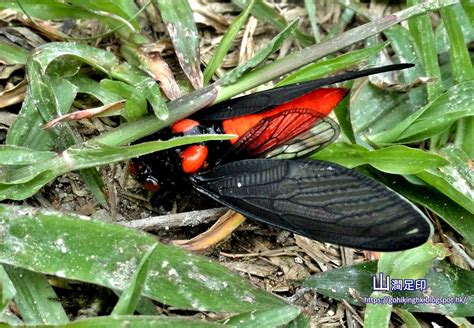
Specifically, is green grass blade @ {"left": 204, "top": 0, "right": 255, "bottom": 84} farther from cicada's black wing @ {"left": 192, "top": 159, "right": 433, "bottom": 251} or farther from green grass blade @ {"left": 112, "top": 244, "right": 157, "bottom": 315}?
green grass blade @ {"left": 112, "top": 244, "right": 157, "bottom": 315}

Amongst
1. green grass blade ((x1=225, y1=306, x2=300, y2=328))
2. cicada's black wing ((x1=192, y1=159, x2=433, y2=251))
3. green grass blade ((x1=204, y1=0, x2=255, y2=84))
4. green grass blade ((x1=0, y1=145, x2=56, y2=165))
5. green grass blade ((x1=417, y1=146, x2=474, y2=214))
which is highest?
green grass blade ((x1=204, y1=0, x2=255, y2=84))

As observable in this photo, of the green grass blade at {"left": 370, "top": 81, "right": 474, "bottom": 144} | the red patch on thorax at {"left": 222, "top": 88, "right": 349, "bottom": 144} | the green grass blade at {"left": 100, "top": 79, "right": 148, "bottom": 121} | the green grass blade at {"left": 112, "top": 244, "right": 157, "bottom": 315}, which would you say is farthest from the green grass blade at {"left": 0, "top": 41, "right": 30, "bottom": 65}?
the green grass blade at {"left": 370, "top": 81, "right": 474, "bottom": 144}

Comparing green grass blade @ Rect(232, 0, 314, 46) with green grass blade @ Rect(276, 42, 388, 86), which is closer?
green grass blade @ Rect(276, 42, 388, 86)

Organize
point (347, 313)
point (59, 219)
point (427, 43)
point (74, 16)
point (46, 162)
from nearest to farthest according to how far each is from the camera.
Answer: point (59, 219) < point (46, 162) < point (347, 313) < point (74, 16) < point (427, 43)

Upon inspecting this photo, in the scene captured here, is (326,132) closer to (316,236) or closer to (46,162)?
(316,236)

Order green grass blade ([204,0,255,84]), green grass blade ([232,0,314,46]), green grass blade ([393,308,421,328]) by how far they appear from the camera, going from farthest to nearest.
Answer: green grass blade ([232,0,314,46]) → green grass blade ([204,0,255,84]) → green grass blade ([393,308,421,328])

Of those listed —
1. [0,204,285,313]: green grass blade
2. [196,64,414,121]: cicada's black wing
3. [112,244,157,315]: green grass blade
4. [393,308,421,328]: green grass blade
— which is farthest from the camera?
[196,64,414,121]: cicada's black wing

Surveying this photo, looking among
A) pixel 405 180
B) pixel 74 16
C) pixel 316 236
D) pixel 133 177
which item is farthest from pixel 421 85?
pixel 74 16

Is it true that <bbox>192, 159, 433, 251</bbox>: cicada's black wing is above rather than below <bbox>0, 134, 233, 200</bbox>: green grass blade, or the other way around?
below
